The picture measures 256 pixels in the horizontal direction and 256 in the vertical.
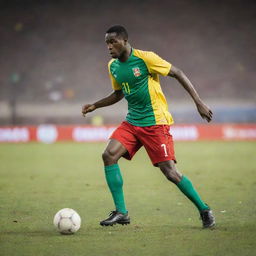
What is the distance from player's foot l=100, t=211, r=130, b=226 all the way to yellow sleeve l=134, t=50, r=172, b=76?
Result: 150 centimetres

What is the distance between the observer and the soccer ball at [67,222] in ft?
18.6

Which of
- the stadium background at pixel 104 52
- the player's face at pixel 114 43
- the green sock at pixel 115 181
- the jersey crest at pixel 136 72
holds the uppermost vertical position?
the stadium background at pixel 104 52

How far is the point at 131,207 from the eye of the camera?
7.74m

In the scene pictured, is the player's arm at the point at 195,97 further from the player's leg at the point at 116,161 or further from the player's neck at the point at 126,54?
the player's leg at the point at 116,161

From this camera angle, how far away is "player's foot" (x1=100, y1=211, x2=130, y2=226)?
621cm

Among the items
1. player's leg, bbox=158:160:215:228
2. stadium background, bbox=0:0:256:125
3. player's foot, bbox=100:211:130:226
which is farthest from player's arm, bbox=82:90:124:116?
stadium background, bbox=0:0:256:125

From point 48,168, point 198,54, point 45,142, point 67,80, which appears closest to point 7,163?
point 48,168

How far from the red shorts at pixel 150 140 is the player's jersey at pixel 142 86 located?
65 mm

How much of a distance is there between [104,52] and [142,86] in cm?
2861

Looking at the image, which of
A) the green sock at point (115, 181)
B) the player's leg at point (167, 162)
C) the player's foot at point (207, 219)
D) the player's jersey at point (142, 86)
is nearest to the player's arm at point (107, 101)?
the player's jersey at point (142, 86)

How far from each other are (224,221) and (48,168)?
24.9 feet

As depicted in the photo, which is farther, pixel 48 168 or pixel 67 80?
pixel 67 80

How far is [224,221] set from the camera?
6547 millimetres

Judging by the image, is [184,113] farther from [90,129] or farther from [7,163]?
[7,163]
